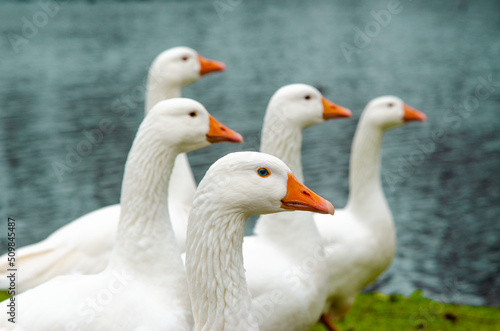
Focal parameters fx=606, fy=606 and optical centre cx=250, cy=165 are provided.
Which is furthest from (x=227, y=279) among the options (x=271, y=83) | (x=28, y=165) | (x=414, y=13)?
(x=414, y=13)

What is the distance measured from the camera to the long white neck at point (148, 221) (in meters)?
3.68

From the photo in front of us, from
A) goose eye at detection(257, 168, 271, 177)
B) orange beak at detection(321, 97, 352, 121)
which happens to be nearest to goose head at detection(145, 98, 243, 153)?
goose eye at detection(257, 168, 271, 177)

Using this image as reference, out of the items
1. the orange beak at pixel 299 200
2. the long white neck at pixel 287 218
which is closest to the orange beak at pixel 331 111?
the long white neck at pixel 287 218

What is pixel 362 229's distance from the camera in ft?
18.5

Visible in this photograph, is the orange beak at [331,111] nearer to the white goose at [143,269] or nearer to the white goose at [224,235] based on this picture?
the white goose at [143,269]

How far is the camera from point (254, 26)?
33.2 m

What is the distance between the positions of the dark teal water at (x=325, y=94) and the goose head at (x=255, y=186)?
4835 mm

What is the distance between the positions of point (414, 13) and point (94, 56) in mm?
22730

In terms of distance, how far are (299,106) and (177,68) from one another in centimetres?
158

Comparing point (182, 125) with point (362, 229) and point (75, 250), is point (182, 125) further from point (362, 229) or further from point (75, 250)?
point (362, 229)

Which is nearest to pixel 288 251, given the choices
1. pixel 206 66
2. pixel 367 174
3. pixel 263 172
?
pixel 263 172

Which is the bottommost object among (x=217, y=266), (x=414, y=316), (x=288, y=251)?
(x=414, y=316)

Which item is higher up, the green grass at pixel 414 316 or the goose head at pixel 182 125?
the goose head at pixel 182 125

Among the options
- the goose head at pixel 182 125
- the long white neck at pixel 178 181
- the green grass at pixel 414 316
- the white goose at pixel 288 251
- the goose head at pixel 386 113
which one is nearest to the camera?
the goose head at pixel 182 125
